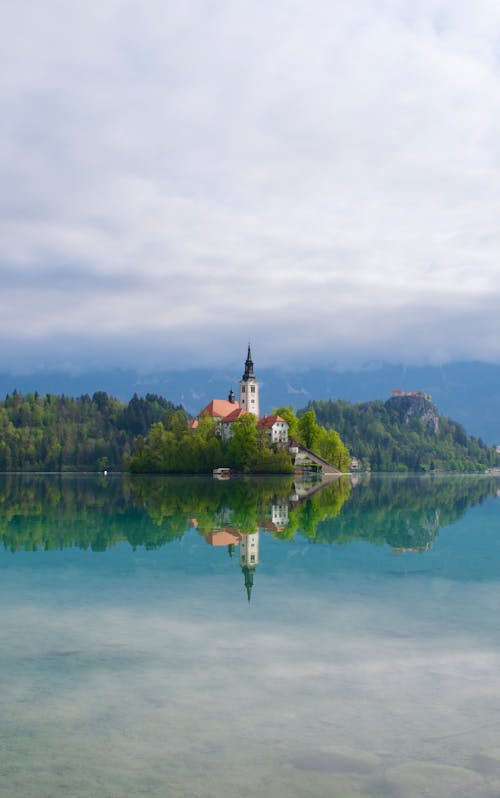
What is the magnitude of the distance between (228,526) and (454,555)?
1511cm

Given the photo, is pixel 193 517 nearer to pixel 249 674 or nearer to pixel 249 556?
pixel 249 556

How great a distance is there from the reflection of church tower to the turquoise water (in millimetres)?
200

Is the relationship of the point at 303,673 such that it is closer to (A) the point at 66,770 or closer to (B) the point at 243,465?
(A) the point at 66,770

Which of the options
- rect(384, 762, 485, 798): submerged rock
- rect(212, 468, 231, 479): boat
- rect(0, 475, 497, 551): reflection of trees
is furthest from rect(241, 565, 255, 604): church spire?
rect(212, 468, 231, 479): boat

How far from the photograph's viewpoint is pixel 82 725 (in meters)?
11.6

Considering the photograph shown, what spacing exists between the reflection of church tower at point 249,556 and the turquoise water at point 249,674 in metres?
0.20

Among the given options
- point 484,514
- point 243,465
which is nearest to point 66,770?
point 484,514

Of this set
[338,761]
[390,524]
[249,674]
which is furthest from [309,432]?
[338,761]

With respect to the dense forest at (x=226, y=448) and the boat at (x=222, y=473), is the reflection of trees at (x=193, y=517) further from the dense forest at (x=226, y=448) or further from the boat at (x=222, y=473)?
the dense forest at (x=226, y=448)

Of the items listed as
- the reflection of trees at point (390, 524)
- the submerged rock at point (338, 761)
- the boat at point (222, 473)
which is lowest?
the submerged rock at point (338, 761)

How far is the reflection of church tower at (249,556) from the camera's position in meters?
24.8

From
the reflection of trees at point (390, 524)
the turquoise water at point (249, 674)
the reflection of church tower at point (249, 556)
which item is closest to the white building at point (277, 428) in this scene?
the reflection of trees at point (390, 524)

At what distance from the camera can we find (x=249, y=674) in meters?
14.2

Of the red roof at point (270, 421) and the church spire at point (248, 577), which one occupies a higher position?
the red roof at point (270, 421)
